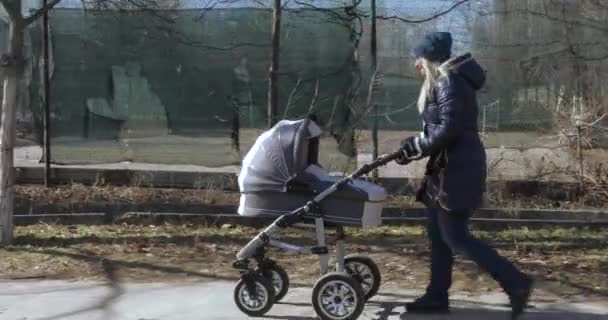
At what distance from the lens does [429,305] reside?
20.0 ft

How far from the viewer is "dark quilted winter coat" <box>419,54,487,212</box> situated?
18.5 feet

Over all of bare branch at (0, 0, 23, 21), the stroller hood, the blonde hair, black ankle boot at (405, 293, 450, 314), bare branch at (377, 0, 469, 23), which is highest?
bare branch at (377, 0, 469, 23)

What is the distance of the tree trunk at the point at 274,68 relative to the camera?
1055 centimetres

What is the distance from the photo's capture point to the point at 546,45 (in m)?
10.6

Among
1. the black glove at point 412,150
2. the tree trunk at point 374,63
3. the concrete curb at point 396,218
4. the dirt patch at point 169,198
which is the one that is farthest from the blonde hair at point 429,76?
the tree trunk at point 374,63

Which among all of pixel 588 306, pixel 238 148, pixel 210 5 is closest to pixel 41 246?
pixel 238 148

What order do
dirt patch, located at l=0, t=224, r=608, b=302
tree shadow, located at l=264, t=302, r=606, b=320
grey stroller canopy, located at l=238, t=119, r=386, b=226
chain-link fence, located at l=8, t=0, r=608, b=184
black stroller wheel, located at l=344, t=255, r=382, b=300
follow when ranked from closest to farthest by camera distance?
grey stroller canopy, located at l=238, t=119, r=386, b=226, tree shadow, located at l=264, t=302, r=606, b=320, black stroller wheel, located at l=344, t=255, r=382, b=300, dirt patch, located at l=0, t=224, r=608, b=302, chain-link fence, located at l=8, t=0, r=608, b=184

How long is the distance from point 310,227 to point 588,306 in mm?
2026

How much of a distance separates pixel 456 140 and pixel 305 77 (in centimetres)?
513

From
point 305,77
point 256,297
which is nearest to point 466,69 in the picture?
point 256,297

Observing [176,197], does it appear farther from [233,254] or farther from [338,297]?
[338,297]

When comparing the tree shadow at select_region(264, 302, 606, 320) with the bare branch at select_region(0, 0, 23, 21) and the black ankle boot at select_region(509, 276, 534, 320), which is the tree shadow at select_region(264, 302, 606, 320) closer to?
the black ankle boot at select_region(509, 276, 534, 320)

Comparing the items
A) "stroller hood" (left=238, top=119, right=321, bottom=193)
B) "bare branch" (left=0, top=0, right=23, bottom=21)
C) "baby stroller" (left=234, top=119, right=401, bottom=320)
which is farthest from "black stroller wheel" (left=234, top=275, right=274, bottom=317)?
"bare branch" (left=0, top=0, right=23, bottom=21)

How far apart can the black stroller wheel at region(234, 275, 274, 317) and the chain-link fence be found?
447 centimetres
